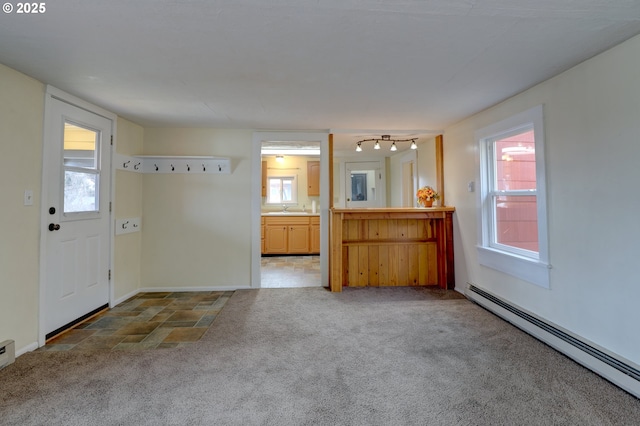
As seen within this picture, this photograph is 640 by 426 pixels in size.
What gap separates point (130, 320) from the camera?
2.78m

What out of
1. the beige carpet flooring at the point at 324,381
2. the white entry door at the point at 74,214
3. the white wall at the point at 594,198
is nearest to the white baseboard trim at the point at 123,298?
the white entry door at the point at 74,214

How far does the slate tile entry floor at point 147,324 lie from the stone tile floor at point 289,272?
85cm

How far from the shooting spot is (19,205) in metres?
2.12

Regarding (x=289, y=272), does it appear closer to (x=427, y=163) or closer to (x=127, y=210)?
(x=127, y=210)

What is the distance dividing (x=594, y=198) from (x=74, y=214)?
4.22m

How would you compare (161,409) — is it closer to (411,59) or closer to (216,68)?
(216,68)

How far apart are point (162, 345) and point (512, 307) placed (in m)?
3.08

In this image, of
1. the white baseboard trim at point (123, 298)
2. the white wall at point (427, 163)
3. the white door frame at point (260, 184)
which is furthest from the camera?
the white wall at point (427, 163)

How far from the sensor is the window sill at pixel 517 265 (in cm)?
235

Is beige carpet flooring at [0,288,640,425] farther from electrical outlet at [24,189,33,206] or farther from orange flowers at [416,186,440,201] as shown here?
orange flowers at [416,186,440,201]

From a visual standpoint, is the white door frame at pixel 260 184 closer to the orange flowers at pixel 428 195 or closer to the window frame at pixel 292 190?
the orange flowers at pixel 428 195

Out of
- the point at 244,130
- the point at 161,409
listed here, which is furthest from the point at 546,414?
the point at 244,130

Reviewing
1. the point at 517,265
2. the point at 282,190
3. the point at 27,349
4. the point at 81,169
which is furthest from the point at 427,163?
the point at 27,349

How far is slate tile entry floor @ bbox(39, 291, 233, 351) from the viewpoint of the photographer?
7.57 feet
